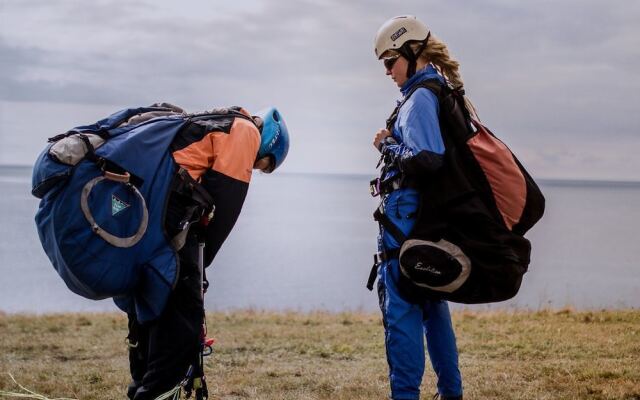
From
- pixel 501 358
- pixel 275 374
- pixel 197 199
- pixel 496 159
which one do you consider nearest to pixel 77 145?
pixel 197 199

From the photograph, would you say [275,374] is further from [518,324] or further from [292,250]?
[292,250]

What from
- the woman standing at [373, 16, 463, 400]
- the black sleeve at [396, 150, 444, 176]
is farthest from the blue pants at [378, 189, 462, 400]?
the black sleeve at [396, 150, 444, 176]

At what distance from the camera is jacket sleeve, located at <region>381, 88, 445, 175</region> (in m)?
4.51

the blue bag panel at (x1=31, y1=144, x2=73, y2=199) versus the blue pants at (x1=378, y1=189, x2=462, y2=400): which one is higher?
the blue bag panel at (x1=31, y1=144, x2=73, y2=199)

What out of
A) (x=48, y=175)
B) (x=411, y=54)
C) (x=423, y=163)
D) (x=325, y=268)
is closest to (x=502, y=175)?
(x=423, y=163)

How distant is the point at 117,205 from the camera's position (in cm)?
398

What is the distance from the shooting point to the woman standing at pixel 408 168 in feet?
15.1

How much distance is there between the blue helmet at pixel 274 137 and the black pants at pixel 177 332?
0.72m

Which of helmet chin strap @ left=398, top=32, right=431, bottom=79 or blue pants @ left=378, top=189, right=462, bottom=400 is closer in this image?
blue pants @ left=378, top=189, right=462, bottom=400

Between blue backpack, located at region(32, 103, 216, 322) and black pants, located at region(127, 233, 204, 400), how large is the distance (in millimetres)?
105

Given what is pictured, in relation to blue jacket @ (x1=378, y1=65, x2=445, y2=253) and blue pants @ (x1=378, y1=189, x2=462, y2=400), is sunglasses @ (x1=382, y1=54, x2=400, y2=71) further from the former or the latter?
blue pants @ (x1=378, y1=189, x2=462, y2=400)

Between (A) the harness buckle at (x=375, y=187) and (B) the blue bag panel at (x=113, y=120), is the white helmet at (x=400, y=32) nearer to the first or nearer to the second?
(A) the harness buckle at (x=375, y=187)

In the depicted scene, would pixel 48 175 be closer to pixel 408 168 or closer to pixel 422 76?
pixel 408 168

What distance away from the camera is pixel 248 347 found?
9.09m
